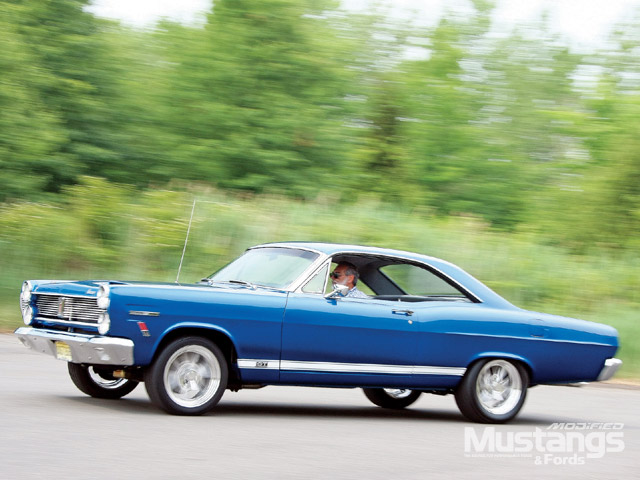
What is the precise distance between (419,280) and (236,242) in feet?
41.1

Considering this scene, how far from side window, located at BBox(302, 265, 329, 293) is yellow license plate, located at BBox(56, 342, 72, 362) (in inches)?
84.3

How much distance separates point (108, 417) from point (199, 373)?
2.71ft

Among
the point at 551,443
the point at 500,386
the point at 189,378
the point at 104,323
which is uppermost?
the point at 104,323

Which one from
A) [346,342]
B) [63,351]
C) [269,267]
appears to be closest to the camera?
[63,351]

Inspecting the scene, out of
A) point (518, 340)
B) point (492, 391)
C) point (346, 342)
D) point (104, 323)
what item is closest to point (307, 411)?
point (346, 342)

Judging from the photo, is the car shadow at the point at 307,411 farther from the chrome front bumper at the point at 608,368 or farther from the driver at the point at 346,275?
the driver at the point at 346,275

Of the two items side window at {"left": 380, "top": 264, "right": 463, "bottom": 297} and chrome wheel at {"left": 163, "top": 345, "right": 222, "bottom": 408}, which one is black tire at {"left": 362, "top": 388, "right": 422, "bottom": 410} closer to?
side window at {"left": 380, "top": 264, "right": 463, "bottom": 297}

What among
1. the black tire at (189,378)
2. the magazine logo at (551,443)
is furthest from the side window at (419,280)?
the black tire at (189,378)

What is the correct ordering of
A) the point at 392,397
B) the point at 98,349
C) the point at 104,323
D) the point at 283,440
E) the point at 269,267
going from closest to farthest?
the point at 283,440 → the point at 98,349 → the point at 104,323 → the point at 269,267 → the point at 392,397

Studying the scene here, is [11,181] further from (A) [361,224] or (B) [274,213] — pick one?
(A) [361,224]

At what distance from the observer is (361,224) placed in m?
22.6

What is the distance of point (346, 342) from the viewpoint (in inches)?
336

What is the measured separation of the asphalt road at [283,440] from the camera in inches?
238

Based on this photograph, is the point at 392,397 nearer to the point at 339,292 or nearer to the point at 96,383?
the point at 339,292
